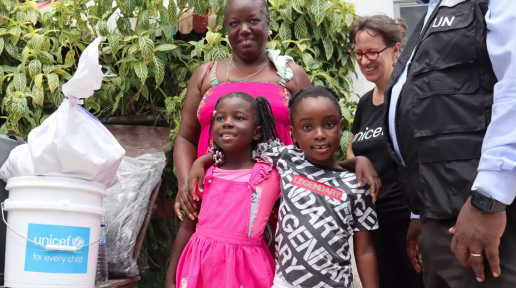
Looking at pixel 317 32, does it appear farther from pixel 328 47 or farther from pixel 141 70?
pixel 141 70

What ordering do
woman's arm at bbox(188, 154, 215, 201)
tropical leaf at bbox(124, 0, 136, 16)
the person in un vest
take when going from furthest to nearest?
tropical leaf at bbox(124, 0, 136, 16), woman's arm at bbox(188, 154, 215, 201), the person in un vest

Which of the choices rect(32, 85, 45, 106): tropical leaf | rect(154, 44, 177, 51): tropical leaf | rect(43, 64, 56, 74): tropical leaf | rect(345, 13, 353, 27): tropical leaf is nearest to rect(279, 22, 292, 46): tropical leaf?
rect(345, 13, 353, 27): tropical leaf

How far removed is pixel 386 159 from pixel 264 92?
65 cm

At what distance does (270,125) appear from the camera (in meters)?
2.26

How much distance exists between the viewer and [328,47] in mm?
3877

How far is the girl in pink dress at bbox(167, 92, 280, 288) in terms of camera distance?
202cm

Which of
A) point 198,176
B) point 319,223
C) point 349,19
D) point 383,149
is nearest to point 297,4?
point 349,19

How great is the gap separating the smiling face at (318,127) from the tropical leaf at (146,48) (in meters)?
A: 1.61

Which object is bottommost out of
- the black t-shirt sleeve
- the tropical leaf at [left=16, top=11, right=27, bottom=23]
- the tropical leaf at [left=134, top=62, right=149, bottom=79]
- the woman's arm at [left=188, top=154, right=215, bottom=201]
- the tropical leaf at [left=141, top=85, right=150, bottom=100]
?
the woman's arm at [left=188, top=154, right=215, bottom=201]

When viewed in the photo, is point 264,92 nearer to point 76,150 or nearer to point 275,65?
point 275,65

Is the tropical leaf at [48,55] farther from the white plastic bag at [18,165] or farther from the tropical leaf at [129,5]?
the white plastic bag at [18,165]

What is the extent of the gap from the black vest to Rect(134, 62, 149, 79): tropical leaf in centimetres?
214

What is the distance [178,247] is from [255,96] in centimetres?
78

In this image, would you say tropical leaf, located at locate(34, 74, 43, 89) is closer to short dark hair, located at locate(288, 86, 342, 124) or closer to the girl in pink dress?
the girl in pink dress
